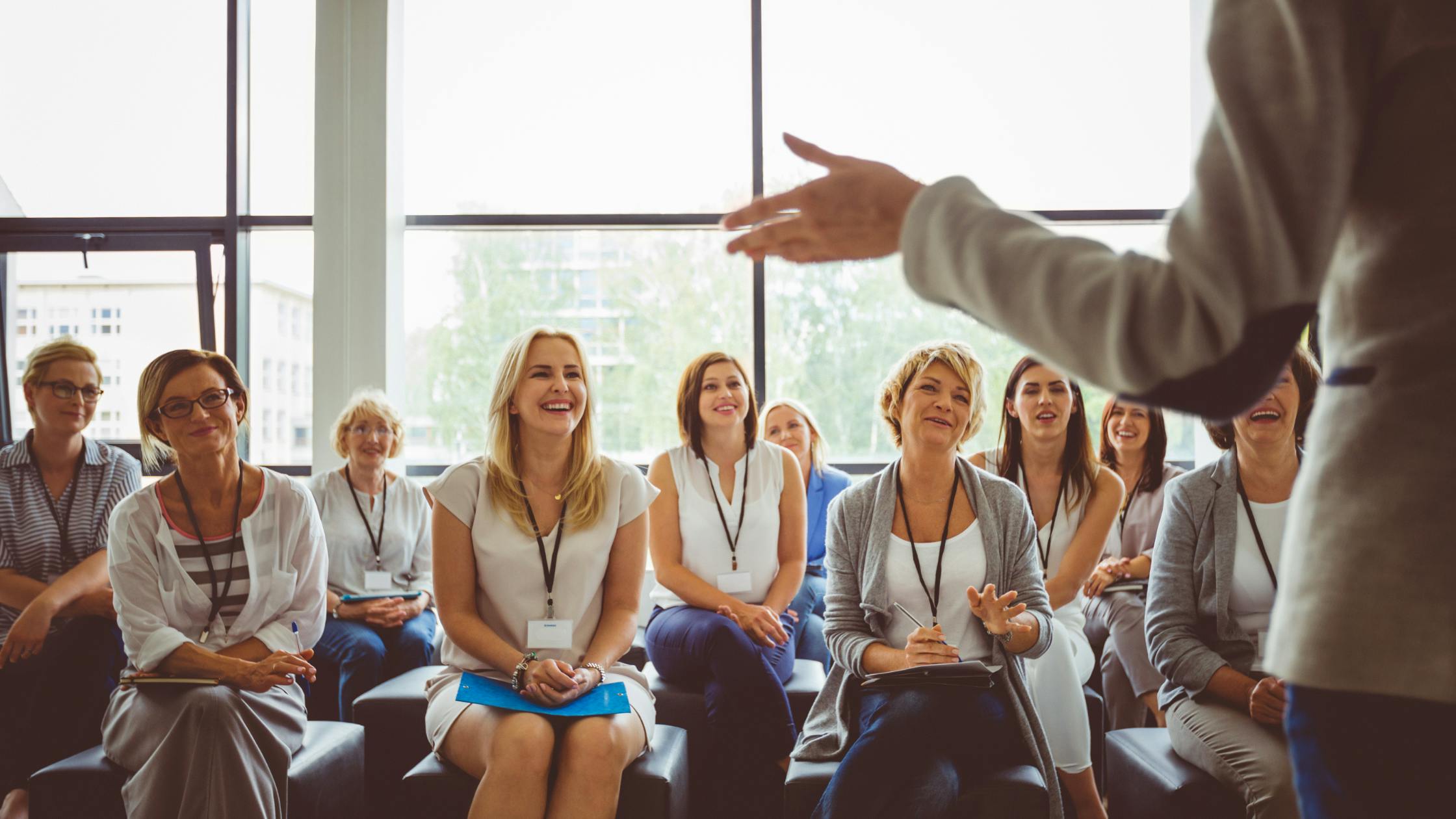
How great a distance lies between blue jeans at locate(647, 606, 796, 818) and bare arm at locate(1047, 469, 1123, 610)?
41.3 inches

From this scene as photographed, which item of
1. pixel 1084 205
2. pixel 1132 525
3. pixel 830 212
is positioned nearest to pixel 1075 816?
pixel 1132 525

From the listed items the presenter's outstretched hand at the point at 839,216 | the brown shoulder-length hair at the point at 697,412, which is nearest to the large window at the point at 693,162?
the brown shoulder-length hair at the point at 697,412

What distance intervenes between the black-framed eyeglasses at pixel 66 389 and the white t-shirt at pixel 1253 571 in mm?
4056

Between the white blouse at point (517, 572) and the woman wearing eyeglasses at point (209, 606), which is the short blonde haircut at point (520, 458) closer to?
the white blouse at point (517, 572)

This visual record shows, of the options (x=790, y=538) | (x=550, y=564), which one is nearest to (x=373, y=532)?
(x=550, y=564)

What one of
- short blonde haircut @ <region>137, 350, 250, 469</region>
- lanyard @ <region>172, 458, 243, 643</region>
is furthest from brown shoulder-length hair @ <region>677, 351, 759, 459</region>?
lanyard @ <region>172, 458, 243, 643</region>

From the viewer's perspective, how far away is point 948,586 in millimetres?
2736

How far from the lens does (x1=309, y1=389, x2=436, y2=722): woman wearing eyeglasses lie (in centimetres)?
370

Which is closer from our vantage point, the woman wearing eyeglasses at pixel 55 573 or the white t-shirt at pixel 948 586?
the white t-shirt at pixel 948 586

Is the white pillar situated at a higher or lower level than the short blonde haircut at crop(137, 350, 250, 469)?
higher

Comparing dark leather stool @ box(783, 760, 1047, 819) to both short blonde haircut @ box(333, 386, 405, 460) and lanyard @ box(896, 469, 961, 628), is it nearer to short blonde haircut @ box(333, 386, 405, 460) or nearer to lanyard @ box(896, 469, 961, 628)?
lanyard @ box(896, 469, 961, 628)

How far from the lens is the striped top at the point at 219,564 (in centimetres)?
267

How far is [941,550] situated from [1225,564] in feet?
2.53

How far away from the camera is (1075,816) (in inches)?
111
